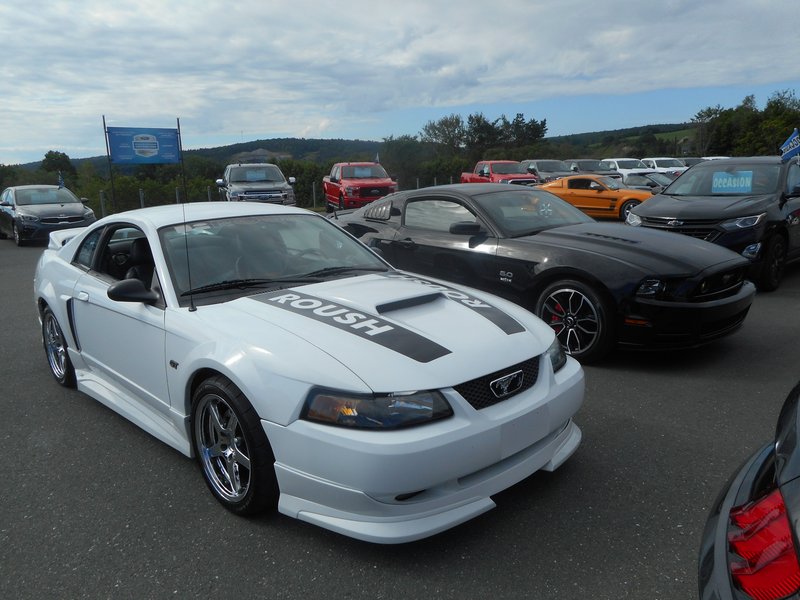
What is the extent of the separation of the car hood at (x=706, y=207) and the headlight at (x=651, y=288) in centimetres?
345

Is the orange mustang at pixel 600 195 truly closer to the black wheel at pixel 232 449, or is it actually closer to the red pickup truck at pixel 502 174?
the red pickup truck at pixel 502 174

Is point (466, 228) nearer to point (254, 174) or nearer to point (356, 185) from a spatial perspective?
point (254, 174)

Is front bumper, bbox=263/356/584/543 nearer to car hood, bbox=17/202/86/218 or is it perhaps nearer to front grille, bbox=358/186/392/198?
car hood, bbox=17/202/86/218

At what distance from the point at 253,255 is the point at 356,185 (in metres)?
18.6

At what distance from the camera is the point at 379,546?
2689 mm

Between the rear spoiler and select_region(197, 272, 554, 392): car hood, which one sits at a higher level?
the rear spoiler

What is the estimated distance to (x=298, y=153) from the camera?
48344mm

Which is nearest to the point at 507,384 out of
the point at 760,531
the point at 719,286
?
the point at 760,531

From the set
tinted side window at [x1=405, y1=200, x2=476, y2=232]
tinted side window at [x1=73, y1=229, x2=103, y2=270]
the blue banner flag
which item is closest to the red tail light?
tinted side window at [x1=73, y1=229, x2=103, y2=270]

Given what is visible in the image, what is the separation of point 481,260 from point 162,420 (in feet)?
10.5

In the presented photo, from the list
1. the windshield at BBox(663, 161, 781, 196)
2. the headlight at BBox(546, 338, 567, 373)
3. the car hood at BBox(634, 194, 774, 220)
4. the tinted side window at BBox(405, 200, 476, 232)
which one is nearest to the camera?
the headlight at BBox(546, 338, 567, 373)

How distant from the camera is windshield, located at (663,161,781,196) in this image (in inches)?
325

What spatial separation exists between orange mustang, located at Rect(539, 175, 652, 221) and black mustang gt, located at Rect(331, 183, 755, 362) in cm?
1092

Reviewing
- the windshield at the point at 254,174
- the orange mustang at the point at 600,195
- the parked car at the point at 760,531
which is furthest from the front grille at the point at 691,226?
the windshield at the point at 254,174
